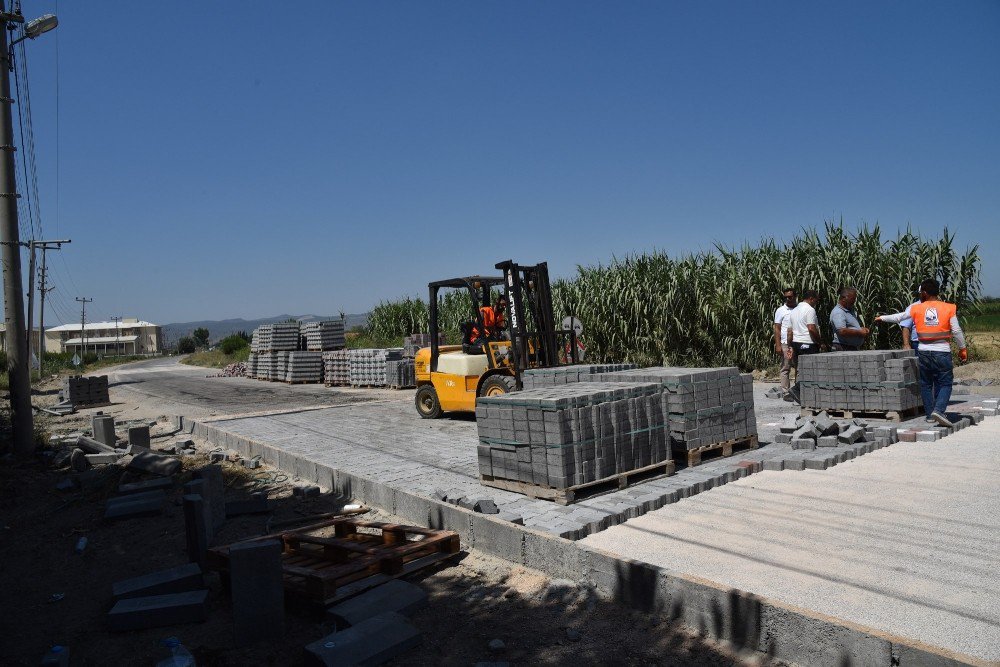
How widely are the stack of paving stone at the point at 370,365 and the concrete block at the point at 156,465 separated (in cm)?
1315

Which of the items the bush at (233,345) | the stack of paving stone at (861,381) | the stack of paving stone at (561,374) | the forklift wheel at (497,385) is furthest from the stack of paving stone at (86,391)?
the bush at (233,345)

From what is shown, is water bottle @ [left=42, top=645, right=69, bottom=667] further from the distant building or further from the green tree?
the distant building

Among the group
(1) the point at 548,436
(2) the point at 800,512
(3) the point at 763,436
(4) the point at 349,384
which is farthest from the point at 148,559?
(4) the point at 349,384

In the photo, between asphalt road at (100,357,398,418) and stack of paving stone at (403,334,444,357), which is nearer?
asphalt road at (100,357,398,418)

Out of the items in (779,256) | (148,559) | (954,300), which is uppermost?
(779,256)

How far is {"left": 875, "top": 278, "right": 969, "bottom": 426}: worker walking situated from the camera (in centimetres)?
859

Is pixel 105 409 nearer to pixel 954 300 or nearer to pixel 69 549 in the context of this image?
pixel 69 549

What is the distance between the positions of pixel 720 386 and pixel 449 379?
213 inches

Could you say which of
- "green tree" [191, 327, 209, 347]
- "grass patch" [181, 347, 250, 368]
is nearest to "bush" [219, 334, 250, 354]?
"grass patch" [181, 347, 250, 368]

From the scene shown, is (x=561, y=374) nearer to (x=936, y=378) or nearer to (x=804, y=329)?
(x=804, y=329)

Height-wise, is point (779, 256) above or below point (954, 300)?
above

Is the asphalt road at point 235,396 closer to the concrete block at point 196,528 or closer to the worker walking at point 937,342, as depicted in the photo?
the concrete block at point 196,528

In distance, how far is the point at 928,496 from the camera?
19.7 ft

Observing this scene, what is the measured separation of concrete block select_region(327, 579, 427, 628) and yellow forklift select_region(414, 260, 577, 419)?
20.1ft
